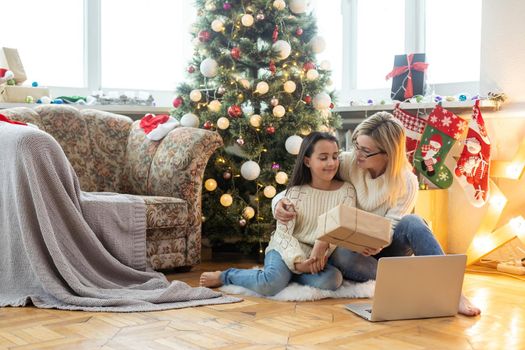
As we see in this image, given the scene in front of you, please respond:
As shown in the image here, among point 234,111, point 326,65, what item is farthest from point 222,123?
point 326,65

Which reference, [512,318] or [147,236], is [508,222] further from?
[147,236]

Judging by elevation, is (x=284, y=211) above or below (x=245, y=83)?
below

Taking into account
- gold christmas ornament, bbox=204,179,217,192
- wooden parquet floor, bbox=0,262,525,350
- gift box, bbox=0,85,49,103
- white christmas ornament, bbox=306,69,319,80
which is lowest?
wooden parquet floor, bbox=0,262,525,350

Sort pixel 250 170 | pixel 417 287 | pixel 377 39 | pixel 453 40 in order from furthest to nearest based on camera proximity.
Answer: pixel 377 39 < pixel 453 40 < pixel 250 170 < pixel 417 287

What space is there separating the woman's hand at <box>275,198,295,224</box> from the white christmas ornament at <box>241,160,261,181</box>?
0.74m

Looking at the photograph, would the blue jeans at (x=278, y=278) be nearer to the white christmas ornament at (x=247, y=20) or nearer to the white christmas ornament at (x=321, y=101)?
the white christmas ornament at (x=321, y=101)

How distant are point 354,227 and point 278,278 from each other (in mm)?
524

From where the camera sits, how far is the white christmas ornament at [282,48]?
357 cm

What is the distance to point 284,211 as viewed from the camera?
2723mm

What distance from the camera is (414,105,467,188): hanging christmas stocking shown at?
361 centimetres

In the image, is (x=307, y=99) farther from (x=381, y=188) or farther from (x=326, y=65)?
(x=381, y=188)

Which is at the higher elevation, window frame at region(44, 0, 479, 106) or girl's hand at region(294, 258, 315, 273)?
window frame at region(44, 0, 479, 106)

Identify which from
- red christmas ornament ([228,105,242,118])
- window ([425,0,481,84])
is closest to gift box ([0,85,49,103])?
red christmas ornament ([228,105,242,118])

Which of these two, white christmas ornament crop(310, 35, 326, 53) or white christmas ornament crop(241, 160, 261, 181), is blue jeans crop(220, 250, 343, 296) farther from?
white christmas ornament crop(310, 35, 326, 53)
